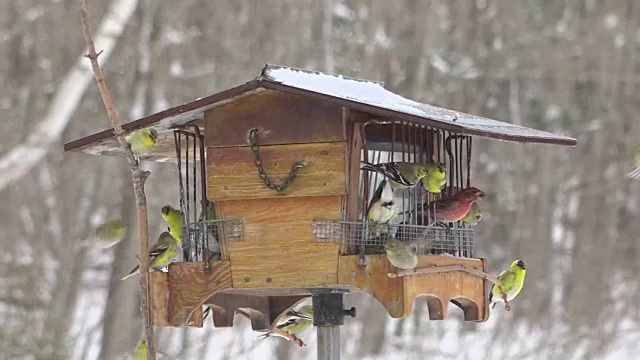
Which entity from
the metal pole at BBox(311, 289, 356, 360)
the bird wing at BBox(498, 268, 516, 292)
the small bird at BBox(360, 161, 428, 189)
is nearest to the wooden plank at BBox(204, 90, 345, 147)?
the small bird at BBox(360, 161, 428, 189)

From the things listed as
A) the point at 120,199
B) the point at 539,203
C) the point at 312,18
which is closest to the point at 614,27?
the point at 539,203

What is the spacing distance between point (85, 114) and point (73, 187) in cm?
73

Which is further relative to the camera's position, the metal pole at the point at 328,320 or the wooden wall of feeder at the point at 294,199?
the metal pole at the point at 328,320

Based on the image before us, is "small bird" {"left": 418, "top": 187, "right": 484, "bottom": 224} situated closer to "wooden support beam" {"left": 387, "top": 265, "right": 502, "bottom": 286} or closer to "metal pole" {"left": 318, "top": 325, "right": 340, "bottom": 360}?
"wooden support beam" {"left": 387, "top": 265, "right": 502, "bottom": 286}

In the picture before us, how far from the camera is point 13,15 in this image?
11133mm

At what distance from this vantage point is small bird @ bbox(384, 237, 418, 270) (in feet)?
14.5

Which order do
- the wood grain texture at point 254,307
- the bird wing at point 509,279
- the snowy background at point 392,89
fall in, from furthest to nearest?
the snowy background at point 392,89 → the bird wing at point 509,279 → the wood grain texture at point 254,307

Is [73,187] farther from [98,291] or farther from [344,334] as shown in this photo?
[344,334]

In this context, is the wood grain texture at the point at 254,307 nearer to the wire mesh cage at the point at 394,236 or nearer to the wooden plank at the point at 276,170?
the wire mesh cage at the point at 394,236

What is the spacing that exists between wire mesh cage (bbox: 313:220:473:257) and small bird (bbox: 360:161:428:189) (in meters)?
0.18

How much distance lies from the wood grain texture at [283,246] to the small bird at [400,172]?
29 centimetres

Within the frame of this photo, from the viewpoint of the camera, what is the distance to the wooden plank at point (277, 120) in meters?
4.57

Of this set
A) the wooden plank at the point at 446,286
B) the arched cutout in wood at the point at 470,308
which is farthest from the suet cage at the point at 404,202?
the arched cutout in wood at the point at 470,308

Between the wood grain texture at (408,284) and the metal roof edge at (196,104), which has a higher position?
the metal roof edge at (196,104)
